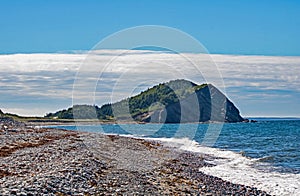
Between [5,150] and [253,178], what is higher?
[5,150]

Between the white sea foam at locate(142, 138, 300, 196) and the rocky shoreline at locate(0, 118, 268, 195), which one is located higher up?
the rocky shoreline at locate(0, 118, 268, 195)

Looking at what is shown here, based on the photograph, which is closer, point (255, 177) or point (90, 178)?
point (90, 178)

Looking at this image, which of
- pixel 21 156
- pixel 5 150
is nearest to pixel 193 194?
pixel 21 156

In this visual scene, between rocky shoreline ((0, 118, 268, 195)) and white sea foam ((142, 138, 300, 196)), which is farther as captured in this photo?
white sea foam ((142, 138, 300, 196))

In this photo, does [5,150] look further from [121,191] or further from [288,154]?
[288,154]

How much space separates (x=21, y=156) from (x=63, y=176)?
857 cm

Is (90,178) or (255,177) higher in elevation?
(90,178)

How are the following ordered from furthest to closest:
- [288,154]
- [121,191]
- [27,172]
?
[288,154] → [27,172] → [121,191]

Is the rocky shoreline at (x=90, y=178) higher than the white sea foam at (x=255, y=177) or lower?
higher

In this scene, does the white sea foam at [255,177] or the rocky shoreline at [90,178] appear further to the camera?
the white sea foam at [255,177]

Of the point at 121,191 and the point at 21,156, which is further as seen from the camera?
the point at 21,156

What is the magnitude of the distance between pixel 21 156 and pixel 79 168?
6.08 meters

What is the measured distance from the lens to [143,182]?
82.8 feet

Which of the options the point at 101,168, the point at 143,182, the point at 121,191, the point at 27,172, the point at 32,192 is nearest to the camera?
the point at 32,192
